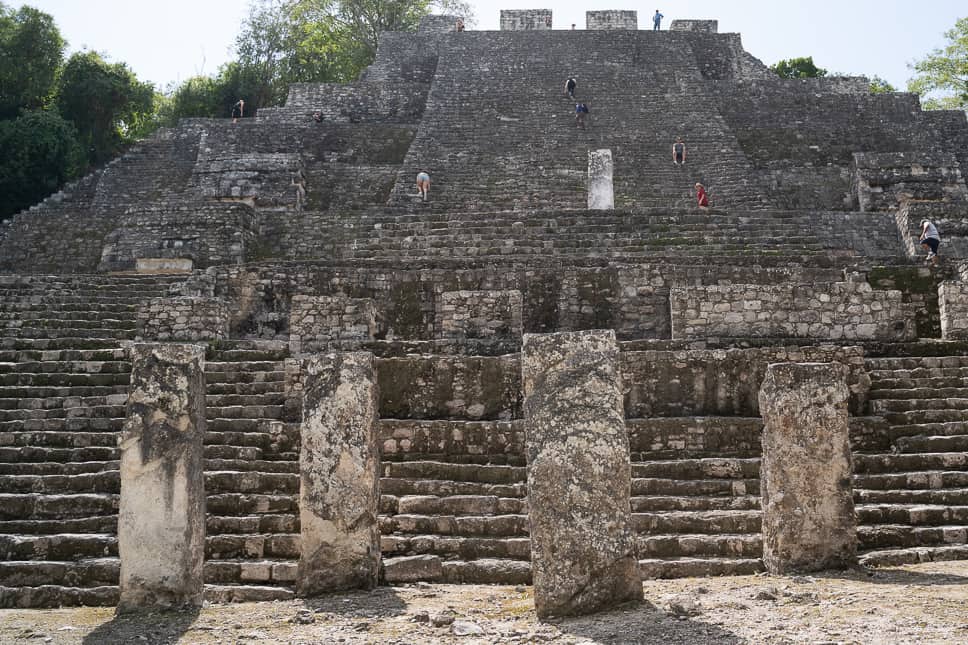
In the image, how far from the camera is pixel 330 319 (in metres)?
12.1

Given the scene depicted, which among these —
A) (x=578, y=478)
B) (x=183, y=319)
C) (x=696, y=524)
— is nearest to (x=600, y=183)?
(x=183, y=319)

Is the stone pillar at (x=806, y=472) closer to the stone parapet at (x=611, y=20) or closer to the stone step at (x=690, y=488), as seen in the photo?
the stone step at (x=690, y=488)

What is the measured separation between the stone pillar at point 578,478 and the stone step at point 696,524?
206 centimetres

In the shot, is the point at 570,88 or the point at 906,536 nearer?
the point at 906,536

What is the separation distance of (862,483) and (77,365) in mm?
8013

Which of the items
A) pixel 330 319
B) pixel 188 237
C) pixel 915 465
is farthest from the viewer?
pixel 188 237

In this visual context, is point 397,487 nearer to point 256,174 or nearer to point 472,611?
point 472,611

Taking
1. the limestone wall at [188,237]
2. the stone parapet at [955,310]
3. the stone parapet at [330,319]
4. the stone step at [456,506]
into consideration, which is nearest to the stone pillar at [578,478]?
the stone step at [456,506]

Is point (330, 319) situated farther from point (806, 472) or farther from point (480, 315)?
point (806, 472)

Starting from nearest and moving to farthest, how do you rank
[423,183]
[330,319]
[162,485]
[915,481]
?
1. [162,485]
2. [915,481]
3. [330,319]
4. [423,183]

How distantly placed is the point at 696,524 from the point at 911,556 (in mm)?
1436

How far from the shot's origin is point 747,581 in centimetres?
626

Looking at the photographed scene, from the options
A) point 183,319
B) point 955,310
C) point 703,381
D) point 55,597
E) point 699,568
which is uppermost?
point 183,319

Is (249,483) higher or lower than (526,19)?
lower
